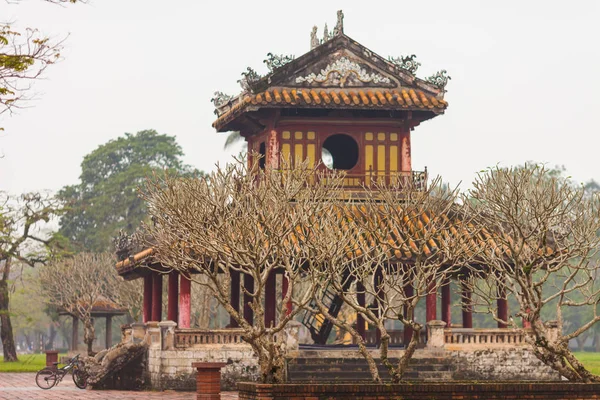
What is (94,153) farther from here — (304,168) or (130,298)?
(304,168)

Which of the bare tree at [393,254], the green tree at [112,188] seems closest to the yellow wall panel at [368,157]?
the bare tree at [393,254]

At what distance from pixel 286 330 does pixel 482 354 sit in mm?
5629

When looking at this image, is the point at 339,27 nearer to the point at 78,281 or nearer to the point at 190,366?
the point at 190,366

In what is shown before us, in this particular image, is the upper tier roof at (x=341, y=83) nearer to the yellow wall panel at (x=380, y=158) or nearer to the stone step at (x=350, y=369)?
the yellow wall panel at (x=380, y=158)

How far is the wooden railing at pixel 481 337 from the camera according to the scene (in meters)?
33.4

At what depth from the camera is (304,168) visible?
2800 cm

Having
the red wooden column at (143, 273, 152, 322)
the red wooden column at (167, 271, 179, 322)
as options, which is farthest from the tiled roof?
the red wooden column at (143, 273, 152, 322)

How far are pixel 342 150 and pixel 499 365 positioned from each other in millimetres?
9878

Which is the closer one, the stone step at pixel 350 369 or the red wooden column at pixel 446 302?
the stone step at pixel 350 369

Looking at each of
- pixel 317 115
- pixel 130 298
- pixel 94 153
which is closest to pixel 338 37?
pixel 317 115

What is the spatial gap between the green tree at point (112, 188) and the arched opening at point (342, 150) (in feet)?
125

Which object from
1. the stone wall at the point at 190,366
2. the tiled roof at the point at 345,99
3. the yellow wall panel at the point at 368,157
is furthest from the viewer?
the yellow wall panel at the point at 368,157

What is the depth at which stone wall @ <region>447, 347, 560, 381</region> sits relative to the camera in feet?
107

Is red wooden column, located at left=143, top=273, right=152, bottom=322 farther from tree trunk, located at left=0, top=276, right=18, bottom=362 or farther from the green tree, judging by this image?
the green tree
